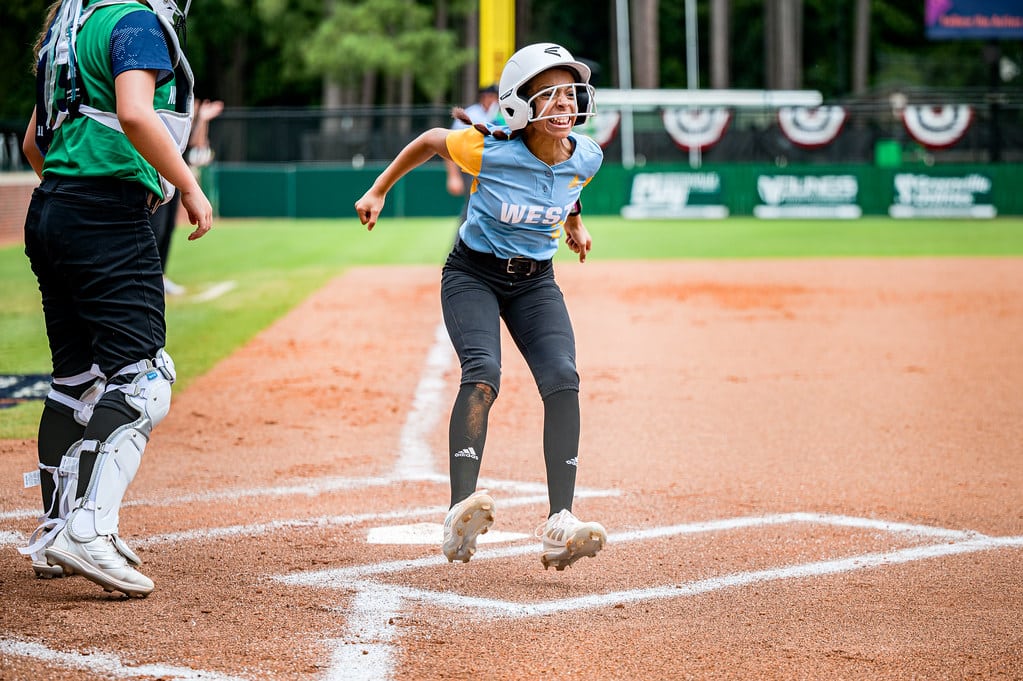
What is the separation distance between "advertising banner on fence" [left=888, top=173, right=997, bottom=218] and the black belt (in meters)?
26.4

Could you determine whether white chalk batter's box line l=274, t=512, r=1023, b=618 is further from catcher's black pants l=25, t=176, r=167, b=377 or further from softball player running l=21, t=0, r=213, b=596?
catcher's black pants l=25, t=176, r=167, b=377

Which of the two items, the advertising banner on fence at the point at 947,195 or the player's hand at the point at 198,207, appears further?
the advertising banner on fence at the point at 947,195

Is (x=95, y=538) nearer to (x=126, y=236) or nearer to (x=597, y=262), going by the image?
(x=126, y=236)

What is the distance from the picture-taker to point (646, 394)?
8.31m

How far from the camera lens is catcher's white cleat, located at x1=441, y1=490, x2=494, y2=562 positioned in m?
4.03

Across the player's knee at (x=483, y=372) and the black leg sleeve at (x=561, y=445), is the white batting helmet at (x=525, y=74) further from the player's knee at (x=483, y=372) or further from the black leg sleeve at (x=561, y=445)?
the black leg sleeve at (x=561, y=445)

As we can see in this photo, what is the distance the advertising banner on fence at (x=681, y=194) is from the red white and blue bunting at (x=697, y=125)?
1925mm

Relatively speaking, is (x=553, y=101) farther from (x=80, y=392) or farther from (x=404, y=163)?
(x=80, y=392)

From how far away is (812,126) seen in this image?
101 feet

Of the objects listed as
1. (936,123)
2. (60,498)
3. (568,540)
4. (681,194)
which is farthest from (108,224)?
(936,123)

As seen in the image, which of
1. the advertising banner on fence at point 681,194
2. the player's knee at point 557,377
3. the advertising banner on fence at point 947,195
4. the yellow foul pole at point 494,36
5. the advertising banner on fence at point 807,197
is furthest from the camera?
the advertising banner on fence at point 681,194

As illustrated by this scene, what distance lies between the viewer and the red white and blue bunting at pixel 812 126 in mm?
30766

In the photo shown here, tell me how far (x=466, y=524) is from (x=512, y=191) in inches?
46.7

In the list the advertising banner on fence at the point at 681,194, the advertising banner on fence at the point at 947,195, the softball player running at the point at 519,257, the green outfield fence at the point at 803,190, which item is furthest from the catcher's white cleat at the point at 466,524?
the advertising banner on fence at the point at 947,195
